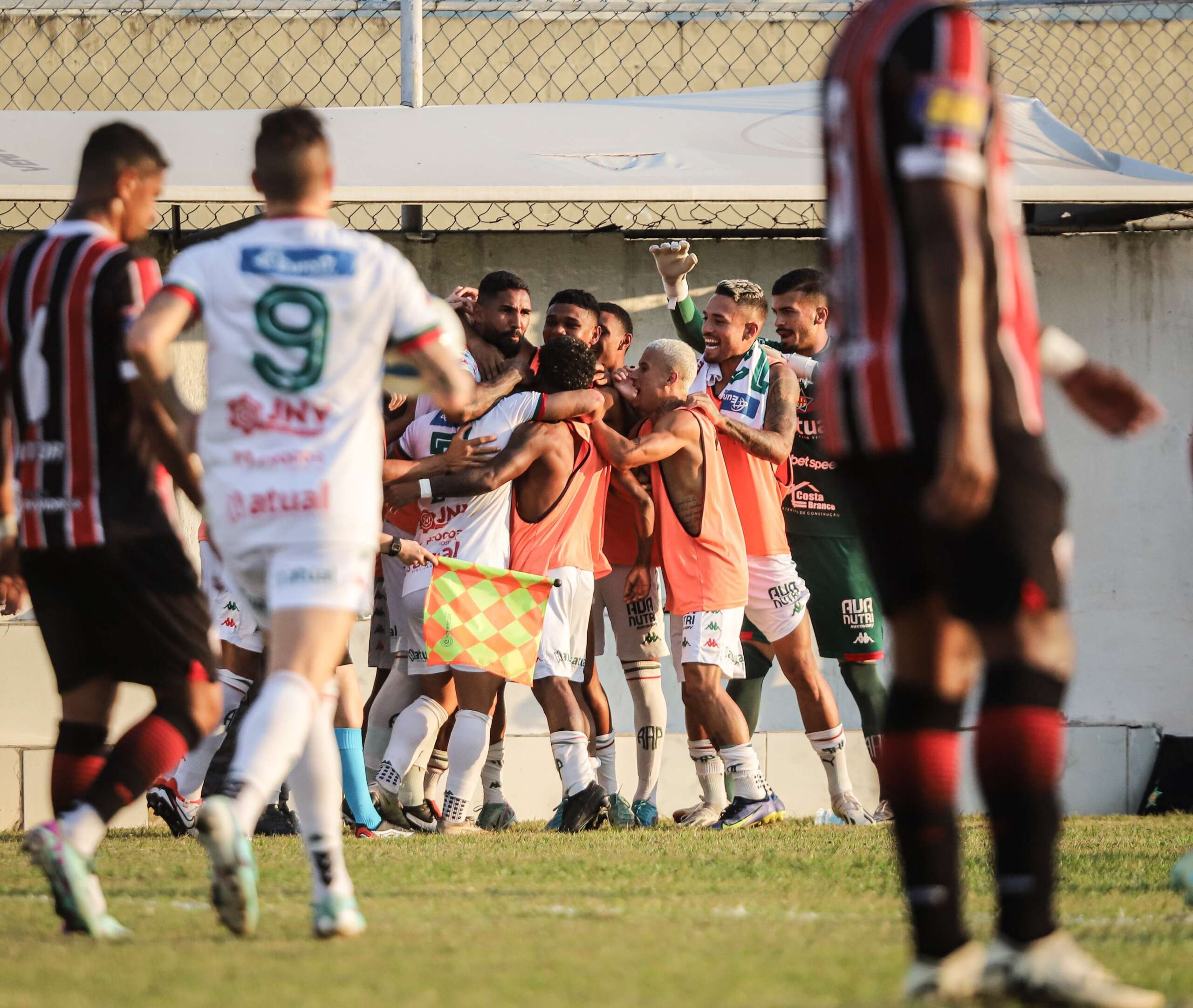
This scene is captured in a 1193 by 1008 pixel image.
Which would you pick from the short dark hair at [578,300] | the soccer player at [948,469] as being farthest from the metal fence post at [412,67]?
the soccer player at [948,469]

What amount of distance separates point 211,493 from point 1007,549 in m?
1.74

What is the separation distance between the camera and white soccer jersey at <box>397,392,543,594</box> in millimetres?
6984

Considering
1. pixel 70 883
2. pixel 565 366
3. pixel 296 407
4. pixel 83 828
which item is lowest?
pixel 70 883

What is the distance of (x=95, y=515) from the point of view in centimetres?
382

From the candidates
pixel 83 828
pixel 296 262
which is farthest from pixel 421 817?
pixel 296 262

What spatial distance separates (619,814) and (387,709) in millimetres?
1173

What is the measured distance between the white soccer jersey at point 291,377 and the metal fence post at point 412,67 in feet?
17.7

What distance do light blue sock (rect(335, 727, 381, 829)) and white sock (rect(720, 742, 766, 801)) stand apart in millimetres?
1534

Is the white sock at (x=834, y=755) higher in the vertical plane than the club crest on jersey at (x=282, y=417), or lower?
lower

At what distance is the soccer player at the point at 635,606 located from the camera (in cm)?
740

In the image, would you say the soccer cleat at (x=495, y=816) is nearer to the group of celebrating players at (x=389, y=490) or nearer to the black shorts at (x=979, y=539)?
the group of celebrating players at (x=389, y=490)

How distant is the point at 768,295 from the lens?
9117 mm

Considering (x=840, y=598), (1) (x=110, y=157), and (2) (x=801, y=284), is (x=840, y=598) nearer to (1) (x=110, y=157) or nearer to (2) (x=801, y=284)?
(2) (x=801, y=284)

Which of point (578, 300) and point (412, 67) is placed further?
point (412, 67)
